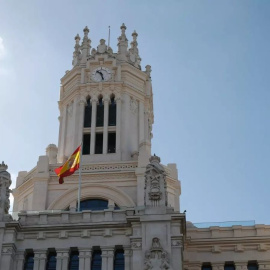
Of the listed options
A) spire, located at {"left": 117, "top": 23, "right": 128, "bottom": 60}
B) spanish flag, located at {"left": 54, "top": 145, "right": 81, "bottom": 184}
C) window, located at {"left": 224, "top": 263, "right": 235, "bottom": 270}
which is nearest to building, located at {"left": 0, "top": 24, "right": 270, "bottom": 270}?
window, located at {"left": 224, "top": 263, "right": 235, "bottom": 270}

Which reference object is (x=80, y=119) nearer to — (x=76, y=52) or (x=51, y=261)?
(x=76, y=52)

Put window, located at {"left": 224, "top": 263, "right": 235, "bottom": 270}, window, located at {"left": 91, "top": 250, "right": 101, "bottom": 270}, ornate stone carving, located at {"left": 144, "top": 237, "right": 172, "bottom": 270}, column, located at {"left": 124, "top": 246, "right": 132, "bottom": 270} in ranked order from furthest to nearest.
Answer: window, located at {"left": 224, "top": 263, "right": 235, "bottom": 270}
window, located at {"left": 91, "top": 250, "right": 101, "bottom": 270}
column, located at {"left": 124, "top": 246, "right": 132, "bottom": 270}
ornate stone carving, located at {"left": 144, "top": 237, "right": 172, "bottom": 270}

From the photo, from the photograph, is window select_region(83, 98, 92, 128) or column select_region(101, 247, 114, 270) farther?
window select_region(83, 98, 92, 128)

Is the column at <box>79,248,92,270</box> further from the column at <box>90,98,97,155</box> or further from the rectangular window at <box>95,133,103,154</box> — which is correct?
the rectangular window at <box>95,133,103,154</box>

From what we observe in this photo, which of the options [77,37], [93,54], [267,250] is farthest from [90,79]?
[267,250]

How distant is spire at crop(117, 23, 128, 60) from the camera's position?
7069 cm

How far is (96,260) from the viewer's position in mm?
45906

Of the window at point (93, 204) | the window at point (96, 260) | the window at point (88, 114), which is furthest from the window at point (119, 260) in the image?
the window at point (88, 114)

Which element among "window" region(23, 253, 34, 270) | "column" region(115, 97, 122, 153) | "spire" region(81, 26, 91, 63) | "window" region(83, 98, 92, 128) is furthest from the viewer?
"spire" region(81, 26, 91, 63)

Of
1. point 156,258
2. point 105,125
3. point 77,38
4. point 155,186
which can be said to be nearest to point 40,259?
point 156,258

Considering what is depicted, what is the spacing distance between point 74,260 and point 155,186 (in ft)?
24.6

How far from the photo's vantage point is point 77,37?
75.2 m

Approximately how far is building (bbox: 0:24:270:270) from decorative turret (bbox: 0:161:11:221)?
7 cm

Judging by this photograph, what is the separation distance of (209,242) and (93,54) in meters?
26.9
